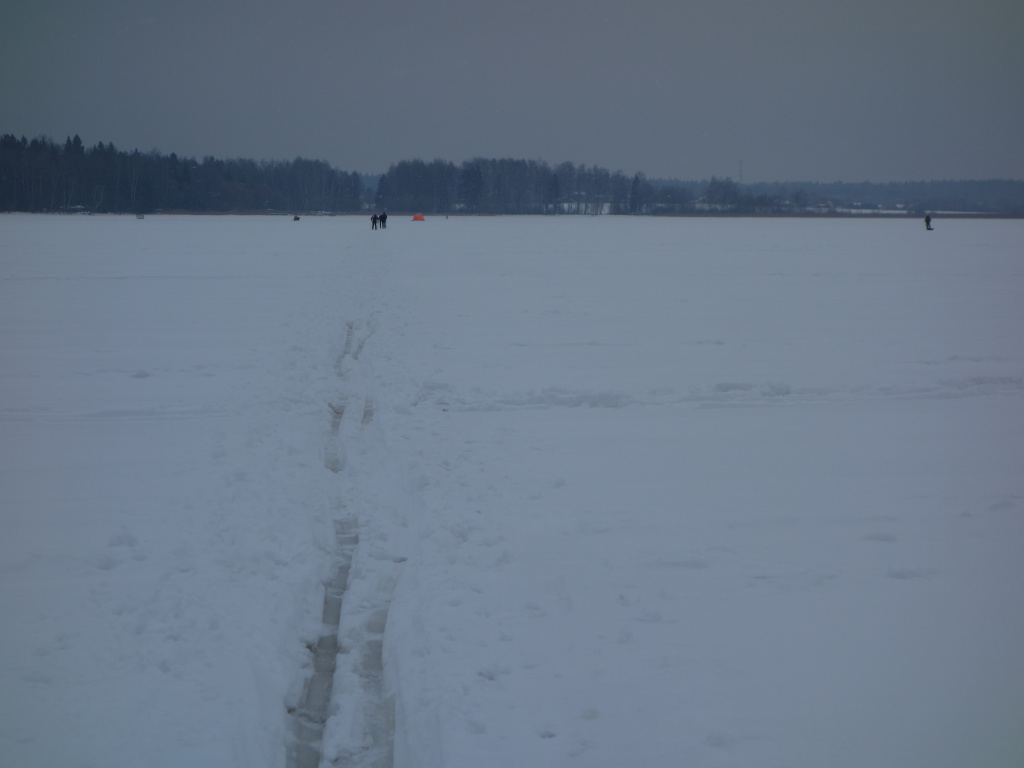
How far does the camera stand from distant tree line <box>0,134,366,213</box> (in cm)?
9006

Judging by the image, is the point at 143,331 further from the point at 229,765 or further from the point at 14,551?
the point at 229,765

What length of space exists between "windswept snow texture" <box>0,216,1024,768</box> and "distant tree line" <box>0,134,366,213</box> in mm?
96843

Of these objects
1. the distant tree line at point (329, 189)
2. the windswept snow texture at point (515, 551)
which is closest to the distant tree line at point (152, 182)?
the distant tree line at point (329, 189)

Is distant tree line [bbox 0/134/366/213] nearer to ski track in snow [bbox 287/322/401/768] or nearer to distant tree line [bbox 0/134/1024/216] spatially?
distant tree line [bbox 0/134/1024/216]

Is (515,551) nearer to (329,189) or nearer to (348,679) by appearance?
(348,679)

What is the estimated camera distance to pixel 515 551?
4883mm

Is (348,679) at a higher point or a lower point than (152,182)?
lower

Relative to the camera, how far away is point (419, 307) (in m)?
15.9

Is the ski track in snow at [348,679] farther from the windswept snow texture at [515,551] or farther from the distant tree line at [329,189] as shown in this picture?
the distant tree line at [329,189]

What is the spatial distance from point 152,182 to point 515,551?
116 meters

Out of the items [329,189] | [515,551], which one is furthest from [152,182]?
[515,551]

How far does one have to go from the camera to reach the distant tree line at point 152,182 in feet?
295

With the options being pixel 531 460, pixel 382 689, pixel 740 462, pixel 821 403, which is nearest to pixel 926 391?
pixel 821 403

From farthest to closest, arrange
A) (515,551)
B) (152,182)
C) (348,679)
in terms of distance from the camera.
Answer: (152,182) → (515,551) → (348,679)
